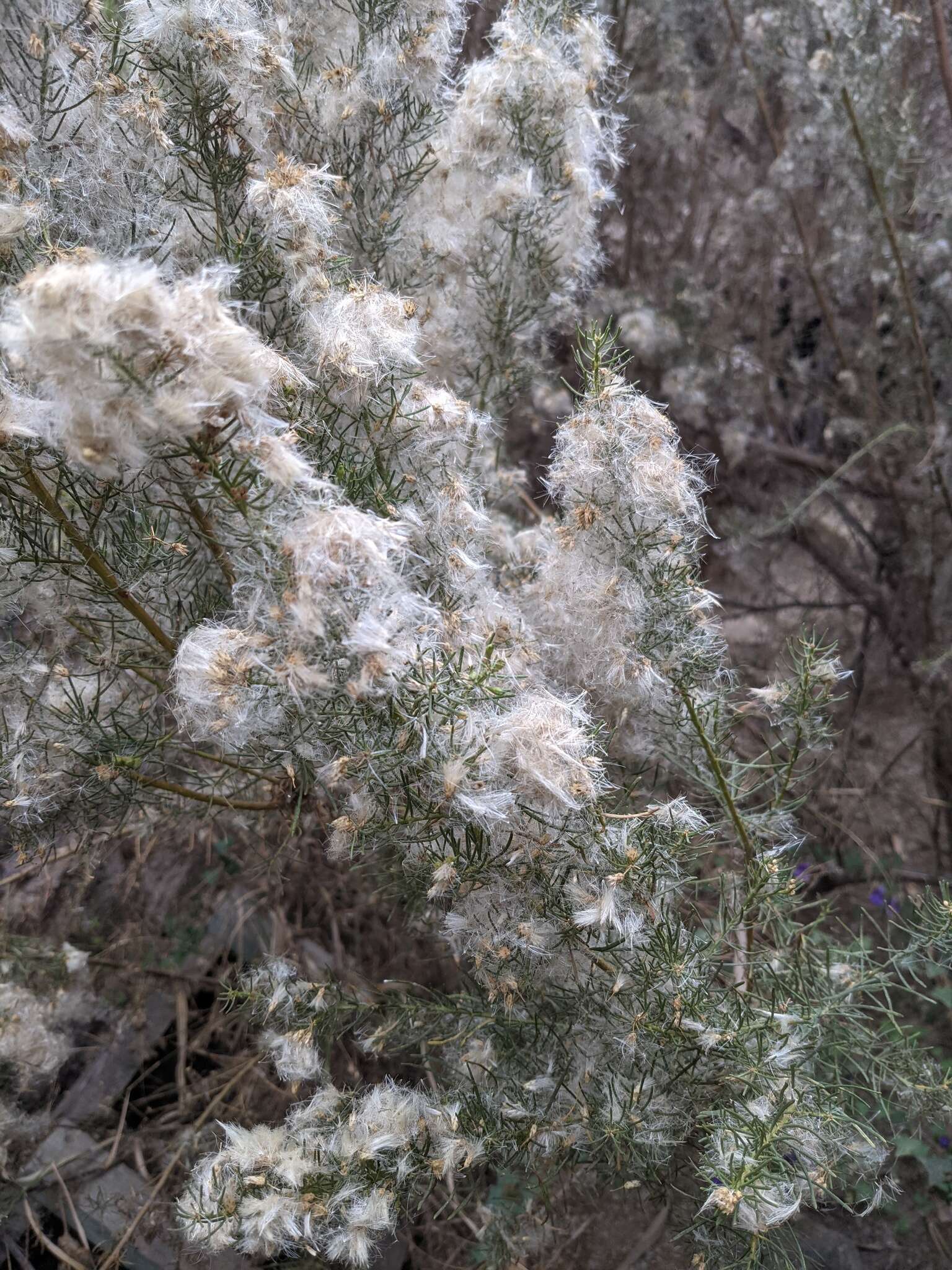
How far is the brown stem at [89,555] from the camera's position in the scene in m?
1.14

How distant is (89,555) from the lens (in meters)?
1.22

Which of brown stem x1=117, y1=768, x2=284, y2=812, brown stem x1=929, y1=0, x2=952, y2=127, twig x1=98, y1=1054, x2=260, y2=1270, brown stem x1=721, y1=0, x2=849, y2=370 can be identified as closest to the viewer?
brown stem x1=117, y1=768, x2=284, y2=812

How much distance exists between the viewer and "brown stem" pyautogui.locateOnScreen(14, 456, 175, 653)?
3.74ft

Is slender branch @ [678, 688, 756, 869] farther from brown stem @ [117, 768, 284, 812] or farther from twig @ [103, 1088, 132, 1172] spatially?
twig @ [103, 1088, 132, 1172]

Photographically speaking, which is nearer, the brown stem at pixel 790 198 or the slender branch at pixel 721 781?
the slender branch at pixel 721 781

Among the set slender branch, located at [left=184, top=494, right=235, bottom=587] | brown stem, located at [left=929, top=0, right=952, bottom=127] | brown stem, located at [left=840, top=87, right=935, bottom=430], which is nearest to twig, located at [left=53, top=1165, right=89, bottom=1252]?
slender branch, located at [left=184, top=494, right=235, bottom=587]

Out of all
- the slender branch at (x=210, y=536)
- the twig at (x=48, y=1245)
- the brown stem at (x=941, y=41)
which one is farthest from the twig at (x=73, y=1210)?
the brown stem at (x=941, y=41)

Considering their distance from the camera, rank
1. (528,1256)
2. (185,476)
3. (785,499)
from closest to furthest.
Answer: (185,476) → (528,1256) → (785,499)

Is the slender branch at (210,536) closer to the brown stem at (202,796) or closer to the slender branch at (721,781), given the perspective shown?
the brown stem at (202,796)

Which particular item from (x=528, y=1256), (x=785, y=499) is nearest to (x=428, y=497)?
(x=528, y=1256)

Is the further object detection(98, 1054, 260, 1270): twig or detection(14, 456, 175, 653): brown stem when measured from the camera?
detection(98, 1054, 260, 1270): twig

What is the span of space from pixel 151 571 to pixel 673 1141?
1.17 m

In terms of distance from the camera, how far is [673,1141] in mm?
A: 1393

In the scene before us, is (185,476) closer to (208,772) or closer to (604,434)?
(604,434)
